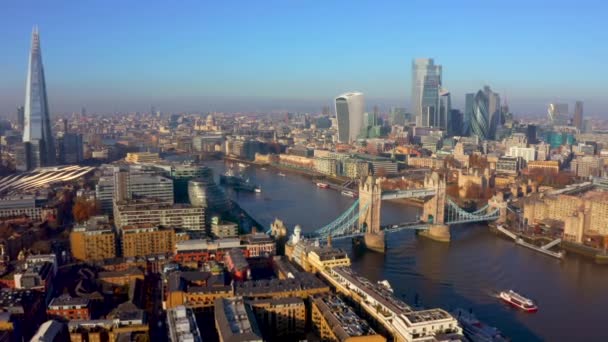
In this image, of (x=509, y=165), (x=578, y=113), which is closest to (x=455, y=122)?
(x=578, y=113)

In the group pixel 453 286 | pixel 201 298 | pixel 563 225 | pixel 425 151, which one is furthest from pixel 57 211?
pixel 425 151

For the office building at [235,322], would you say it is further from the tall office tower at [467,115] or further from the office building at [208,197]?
the tall office tower at [467,115]

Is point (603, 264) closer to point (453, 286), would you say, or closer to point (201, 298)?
point (453, 286)

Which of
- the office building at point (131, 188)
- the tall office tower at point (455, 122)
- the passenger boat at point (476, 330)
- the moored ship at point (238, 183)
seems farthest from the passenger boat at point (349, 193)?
the tall office tower at point (455, 122)

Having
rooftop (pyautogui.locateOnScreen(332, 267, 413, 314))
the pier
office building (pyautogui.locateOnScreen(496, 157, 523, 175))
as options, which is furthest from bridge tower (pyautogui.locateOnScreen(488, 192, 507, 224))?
office building (pyautogui.locateOnScreen(496, 157, 523, 175))

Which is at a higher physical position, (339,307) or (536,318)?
(339,307)

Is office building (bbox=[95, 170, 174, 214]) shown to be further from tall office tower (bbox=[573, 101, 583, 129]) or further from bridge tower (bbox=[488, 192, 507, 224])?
tall office tower (bbox=[573, 101, 583, 129])

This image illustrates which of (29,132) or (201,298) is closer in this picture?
(201,298)
